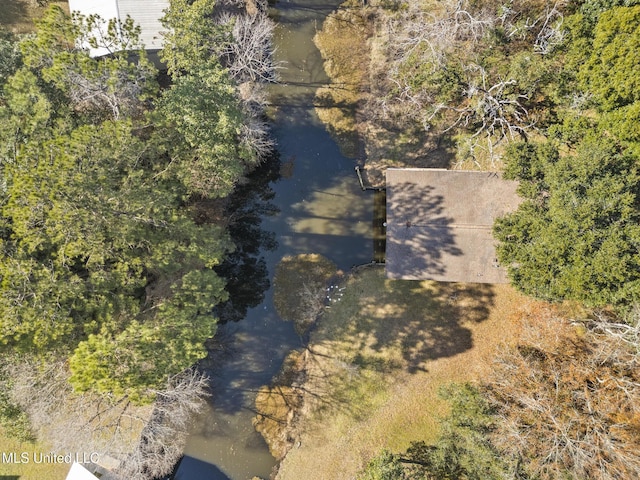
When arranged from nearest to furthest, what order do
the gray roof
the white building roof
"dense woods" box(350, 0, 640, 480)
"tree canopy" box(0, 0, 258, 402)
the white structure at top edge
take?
"tree canopy" box(0, 0, 258, 402)
"dense woods" box(350, 0, 640, 480)
the gray roof
the white building roof
the white structure at top edge

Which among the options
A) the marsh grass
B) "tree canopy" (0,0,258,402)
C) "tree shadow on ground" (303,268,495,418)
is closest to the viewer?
"tree canopy" (0,0,258,402)

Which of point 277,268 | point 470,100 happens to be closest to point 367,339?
point 277,268

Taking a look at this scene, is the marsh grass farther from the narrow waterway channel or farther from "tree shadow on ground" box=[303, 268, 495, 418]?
"tree shadow on ground" box=[303, 268, 495, 418]

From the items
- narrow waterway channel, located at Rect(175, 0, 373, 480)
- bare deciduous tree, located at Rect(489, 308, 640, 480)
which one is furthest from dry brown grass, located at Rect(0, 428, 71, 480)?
bare deciduous tree, located at Rect(489, 308, 640, 480)

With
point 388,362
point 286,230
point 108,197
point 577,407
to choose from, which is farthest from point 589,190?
point 108,197

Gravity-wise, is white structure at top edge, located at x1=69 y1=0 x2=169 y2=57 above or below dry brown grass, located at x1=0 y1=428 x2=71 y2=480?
above

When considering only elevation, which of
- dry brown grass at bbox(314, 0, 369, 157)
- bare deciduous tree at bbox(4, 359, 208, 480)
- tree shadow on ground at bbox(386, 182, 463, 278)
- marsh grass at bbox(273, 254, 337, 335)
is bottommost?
bare deciduous tree at bbox(4, 359, 208, 480)
